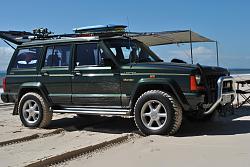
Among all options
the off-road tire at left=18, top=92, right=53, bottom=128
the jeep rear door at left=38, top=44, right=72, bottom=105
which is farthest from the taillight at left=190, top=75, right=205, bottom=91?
the off-road tire at left=18, top=92, right=53, bottom=128

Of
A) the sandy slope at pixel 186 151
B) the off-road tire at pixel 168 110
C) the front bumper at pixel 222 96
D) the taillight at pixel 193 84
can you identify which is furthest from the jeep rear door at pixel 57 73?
the front bumper at pixel 222 96

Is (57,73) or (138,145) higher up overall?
(57,73)

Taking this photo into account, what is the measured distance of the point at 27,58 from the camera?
365 inches

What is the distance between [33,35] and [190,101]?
14.4 ft

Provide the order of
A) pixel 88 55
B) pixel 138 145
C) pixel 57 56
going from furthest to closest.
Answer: pixel 57 56, pixel 88 55, pixel 138 145

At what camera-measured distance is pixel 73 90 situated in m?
8.45

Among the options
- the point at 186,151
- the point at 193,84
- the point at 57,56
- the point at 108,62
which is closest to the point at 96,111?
the point at 108,62

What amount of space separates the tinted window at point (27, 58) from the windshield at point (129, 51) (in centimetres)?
178

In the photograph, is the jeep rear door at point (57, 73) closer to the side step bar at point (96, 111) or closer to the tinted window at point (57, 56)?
the tinted window at point (57, 56)

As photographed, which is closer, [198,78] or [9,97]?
[198,78]

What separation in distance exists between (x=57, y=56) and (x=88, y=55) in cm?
83

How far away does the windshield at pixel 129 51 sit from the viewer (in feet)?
26.6

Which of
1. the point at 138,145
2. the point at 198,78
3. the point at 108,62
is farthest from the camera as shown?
the point at 108,62

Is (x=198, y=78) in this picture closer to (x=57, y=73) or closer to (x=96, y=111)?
(x=96, y=111)
